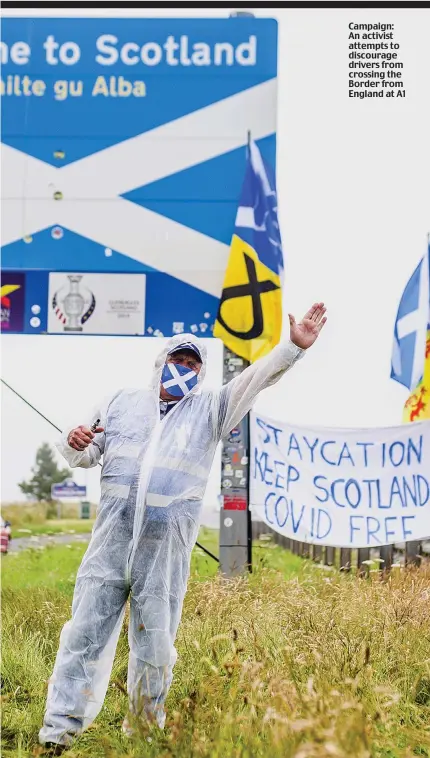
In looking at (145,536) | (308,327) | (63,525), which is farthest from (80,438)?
(63,525)

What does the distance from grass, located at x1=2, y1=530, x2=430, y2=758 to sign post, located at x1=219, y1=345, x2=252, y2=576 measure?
213 mm

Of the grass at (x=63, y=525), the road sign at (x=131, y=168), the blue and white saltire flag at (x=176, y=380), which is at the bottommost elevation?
the grass at (x=63, y=525)

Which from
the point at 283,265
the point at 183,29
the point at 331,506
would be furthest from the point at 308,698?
the point at 183,29

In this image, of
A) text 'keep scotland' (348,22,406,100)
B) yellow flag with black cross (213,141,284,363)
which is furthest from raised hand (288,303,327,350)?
text 'keep scotland' (348,22,406,100)

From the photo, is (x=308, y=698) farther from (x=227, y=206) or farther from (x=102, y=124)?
(x=102, y=124)

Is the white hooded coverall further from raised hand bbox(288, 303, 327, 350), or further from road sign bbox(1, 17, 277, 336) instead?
road sign bbox(1, 17, 277, 336)

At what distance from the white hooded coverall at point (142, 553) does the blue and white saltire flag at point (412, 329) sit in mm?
4283

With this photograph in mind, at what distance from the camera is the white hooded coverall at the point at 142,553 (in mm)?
4371

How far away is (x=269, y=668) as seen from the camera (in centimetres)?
482

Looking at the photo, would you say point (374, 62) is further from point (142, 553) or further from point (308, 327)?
point (142, 553)

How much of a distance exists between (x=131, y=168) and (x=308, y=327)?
426 cm

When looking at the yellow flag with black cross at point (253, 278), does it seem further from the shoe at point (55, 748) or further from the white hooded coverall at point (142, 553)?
the shoe at point (55, 748)

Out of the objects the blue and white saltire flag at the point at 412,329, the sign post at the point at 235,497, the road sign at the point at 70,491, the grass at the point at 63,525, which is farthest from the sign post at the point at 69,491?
the blue and white saltire flag at the point at 412,329

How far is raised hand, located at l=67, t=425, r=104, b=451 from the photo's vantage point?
14.3ft
